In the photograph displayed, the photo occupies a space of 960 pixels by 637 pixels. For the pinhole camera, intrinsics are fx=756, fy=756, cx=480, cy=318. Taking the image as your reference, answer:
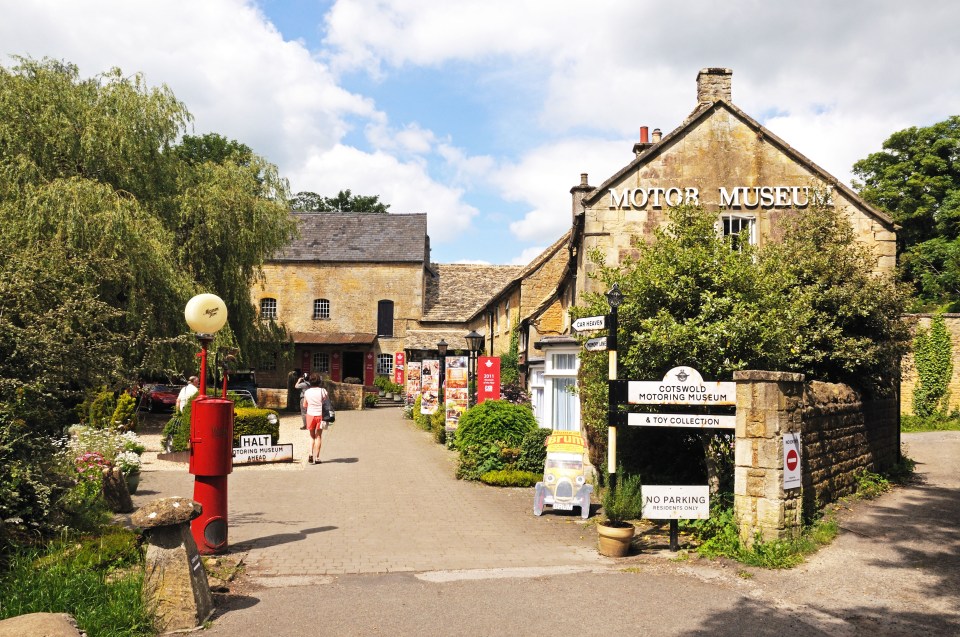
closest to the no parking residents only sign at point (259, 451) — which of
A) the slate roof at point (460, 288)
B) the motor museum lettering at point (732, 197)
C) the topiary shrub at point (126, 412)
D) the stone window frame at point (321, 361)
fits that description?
the topiary shrub at point (126, 412)

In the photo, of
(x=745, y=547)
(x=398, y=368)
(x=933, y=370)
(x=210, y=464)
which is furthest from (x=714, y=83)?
(x=398, y=368)

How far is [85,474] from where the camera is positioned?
32.0 ft

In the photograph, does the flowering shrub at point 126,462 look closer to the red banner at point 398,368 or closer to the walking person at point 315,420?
the walking person at point 315,420

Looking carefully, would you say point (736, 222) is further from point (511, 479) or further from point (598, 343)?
point (598, 343)

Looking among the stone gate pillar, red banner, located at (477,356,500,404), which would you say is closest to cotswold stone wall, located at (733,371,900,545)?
the stone gate pillar

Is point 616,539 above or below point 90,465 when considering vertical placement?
below

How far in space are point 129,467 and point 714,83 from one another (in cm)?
1441

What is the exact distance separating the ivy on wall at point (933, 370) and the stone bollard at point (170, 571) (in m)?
26.7

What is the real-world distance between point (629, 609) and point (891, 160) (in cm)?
4084


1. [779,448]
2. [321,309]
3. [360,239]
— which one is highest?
[360,239]

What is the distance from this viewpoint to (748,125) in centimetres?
1661

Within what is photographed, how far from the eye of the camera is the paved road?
20.3 feet

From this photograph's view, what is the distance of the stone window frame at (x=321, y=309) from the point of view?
43875 mm

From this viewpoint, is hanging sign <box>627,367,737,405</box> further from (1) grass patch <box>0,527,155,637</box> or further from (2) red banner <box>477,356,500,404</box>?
(2) red banner <box>477,356,500,404</box>
